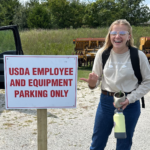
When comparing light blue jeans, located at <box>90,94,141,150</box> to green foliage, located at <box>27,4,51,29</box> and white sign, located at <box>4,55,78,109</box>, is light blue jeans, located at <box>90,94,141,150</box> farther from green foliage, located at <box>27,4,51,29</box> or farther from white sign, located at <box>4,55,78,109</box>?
green foliage, located at <box>27,4,51,29</box>

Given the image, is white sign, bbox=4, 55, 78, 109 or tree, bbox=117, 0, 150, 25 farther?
tree, bbox=117, 0, 150, 25

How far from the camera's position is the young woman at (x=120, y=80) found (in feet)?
6.81

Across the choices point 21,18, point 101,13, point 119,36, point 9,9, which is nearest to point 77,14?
point 101,13

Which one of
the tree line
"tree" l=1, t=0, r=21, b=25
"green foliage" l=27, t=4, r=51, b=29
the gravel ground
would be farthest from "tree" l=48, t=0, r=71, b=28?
the gravel ground

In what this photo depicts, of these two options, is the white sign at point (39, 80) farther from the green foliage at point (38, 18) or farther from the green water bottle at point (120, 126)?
the green foliage at point (38, 18)

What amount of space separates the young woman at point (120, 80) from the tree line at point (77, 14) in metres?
39.8

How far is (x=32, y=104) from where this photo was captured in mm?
2160

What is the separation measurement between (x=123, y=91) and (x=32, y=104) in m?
0.89

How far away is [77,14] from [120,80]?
45.7 metres

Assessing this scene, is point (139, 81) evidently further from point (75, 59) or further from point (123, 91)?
point (75, 59)

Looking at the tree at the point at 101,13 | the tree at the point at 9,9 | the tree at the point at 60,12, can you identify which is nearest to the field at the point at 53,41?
the tree at the point at 101,13

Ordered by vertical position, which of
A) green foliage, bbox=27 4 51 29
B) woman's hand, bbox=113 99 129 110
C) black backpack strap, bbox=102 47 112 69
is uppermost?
green foliage, bbox=27 4 51 29

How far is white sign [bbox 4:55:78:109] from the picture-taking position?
6.94 ft

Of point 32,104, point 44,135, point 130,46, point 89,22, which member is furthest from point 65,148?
point 89,22
